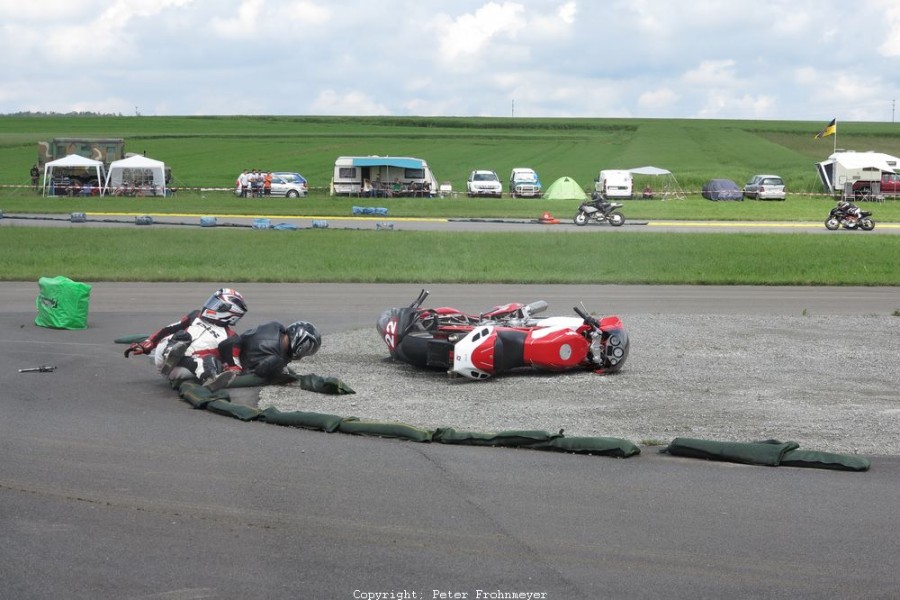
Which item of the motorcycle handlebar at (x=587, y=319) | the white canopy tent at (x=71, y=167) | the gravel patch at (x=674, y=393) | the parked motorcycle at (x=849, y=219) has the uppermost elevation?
the white canopy tent at (x=71, y=167)

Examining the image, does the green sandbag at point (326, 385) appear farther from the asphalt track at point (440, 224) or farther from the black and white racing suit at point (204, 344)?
the asphalt track at point (440, 224)

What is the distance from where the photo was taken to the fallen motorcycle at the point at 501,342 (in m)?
13.8

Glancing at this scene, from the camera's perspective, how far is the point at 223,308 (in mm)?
13258

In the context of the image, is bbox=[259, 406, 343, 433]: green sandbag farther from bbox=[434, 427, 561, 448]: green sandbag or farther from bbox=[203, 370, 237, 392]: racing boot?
Answer: bbox=[203, 370, 237, 392]: racing boot

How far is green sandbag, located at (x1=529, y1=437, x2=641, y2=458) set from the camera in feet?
31.7

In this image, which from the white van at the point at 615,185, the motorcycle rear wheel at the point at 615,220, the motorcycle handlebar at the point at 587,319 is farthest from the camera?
the white van at the point at 615,185

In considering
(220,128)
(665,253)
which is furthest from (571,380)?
(220,128)

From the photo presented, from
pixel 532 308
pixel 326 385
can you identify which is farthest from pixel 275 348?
pixel 532 308

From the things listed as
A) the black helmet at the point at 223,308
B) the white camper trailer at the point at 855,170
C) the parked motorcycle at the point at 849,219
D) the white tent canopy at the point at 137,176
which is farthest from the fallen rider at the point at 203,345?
the white camper trailer at the point at 855,170

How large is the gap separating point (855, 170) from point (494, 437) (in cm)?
6197

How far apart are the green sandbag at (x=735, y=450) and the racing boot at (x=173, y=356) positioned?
6097 millimetres

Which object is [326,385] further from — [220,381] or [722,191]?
[722,191]

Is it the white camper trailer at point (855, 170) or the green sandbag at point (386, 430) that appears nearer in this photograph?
the green sandbag at point (386, 430)

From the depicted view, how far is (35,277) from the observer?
26969 mm
